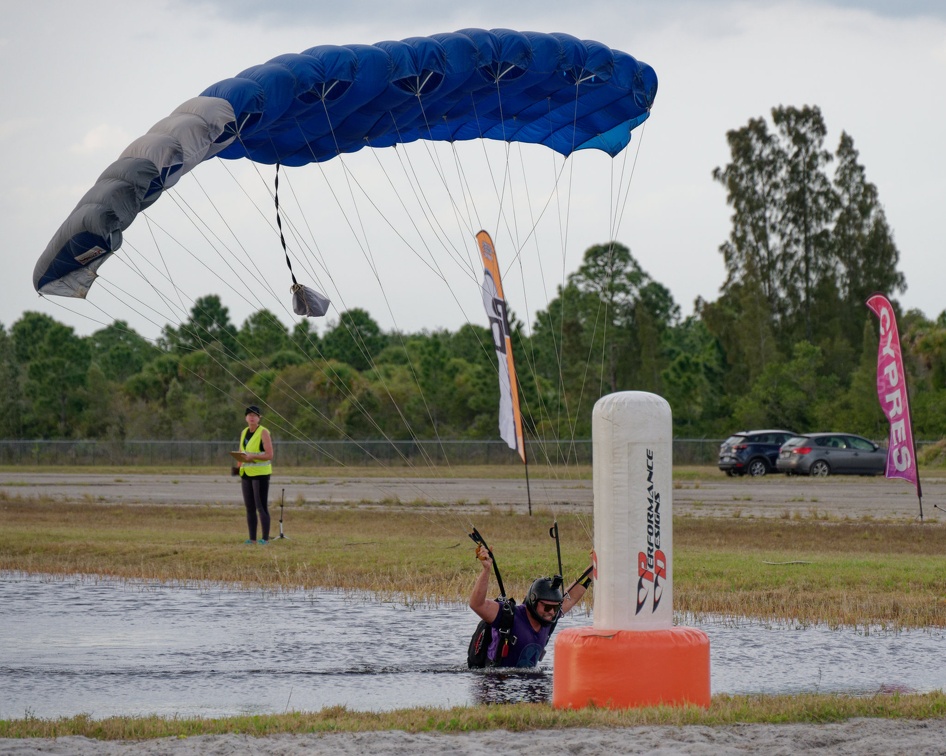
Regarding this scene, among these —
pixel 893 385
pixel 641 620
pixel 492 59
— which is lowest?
pixel 641 620

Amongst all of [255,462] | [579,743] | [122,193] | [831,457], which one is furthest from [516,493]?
[579,743]

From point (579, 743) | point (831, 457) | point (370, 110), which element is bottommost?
point (579, 743)

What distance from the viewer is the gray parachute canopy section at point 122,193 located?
9852mm

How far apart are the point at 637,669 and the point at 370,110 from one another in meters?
7.53

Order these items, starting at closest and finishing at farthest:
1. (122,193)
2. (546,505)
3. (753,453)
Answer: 1. (122,193)
2. (546,505)
3. (753,453)

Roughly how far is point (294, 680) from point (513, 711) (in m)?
2.30

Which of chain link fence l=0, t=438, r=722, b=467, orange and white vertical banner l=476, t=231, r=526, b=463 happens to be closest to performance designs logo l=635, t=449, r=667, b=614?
orange and white vertical banner l=476, t=231, r=526, b=463

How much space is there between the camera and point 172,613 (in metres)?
11.5

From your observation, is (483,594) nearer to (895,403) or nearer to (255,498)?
(255,498)

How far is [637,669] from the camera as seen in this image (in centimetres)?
705

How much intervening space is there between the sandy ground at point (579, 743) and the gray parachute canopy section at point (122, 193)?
4.93 meters

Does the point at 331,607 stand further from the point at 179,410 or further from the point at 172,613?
the point at 179,410

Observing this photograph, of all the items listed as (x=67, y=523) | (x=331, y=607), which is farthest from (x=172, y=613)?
(x=67, y=523)

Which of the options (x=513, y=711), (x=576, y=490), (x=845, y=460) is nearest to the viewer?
(x=513, y=711)
